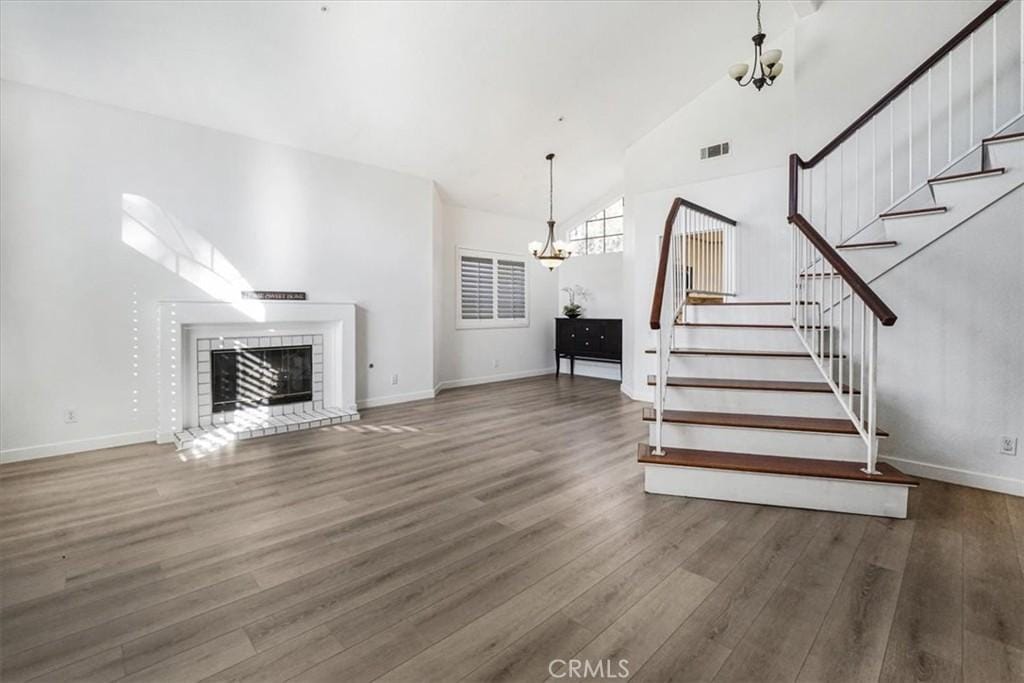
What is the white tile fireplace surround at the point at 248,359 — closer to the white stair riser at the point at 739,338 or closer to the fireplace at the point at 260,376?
the fireplace at the point at 260,376

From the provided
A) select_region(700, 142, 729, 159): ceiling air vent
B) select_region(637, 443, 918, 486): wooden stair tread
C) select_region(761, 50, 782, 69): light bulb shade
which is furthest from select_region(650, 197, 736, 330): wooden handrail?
select_region(700, 142, 729, 159): ceiling air vent

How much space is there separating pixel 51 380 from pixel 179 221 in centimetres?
168

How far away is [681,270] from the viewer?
4109 millimetres

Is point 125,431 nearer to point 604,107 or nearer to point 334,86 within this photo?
point 334,86

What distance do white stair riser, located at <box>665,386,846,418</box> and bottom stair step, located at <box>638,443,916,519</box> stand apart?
407 mm

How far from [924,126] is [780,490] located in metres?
3.15

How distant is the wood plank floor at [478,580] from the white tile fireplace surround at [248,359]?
3.11ft

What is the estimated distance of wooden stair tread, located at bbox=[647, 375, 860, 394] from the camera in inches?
117

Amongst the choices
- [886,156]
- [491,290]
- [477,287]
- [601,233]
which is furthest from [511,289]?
[886,156]

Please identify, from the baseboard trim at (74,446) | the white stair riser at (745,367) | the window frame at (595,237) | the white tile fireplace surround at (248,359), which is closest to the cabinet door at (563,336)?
A: the window frame at (595,237)

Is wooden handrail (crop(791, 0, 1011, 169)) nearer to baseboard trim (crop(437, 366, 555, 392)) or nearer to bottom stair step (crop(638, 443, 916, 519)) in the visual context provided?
bottom stair step (crop(638, 443, 916, 519))

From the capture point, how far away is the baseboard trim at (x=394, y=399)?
5.52 metres

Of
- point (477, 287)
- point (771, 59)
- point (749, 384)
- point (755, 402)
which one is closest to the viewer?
point (755, 402)

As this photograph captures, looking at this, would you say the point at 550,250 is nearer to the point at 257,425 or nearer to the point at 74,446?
the point at 257,425
